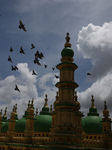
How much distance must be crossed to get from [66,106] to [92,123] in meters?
19.4

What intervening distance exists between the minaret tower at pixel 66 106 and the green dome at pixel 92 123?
1169 cm

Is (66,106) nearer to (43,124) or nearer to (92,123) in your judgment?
(43,124)

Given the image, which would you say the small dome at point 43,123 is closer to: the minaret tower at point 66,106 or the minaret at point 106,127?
the minaret tower at point 66,106

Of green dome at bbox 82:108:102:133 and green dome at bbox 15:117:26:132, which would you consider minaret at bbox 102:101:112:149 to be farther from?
green dome at bbox 15:117:26:132

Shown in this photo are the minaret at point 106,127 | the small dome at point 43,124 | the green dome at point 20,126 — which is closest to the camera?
the minaret at point 106,127

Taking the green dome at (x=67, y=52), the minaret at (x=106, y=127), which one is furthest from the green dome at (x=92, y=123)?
the green dome at (x=67, y=52)

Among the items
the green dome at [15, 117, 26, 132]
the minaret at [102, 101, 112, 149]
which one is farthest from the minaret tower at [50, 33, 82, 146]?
the green dome at [15, 117, 26, 132]

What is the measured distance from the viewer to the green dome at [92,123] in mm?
48150

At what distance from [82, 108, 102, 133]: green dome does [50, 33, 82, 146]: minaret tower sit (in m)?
11.7

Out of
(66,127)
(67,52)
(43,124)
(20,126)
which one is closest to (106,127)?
(66,127)

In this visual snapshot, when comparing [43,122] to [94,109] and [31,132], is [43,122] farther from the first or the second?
[94,109]

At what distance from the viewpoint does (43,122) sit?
162ft

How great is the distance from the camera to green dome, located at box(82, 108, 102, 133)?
4815 centimetres

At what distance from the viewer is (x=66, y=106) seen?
112 ft
